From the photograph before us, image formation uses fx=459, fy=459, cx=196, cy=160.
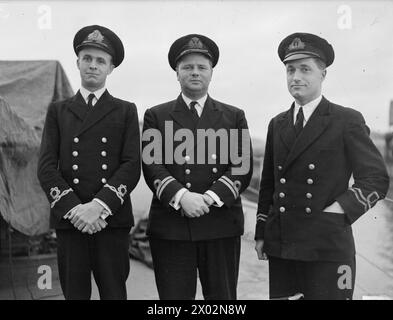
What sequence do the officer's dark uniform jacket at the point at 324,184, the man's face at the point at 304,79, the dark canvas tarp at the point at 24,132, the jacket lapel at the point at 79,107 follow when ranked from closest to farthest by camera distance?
1. the officer's dark uniform jacket at the point at 324,184
2. the man's face at the point at 304,79
3. the jacket lapel at the point at 79,107
4. the dark canvas tarp at the point at 24,132

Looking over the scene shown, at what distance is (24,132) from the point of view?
114 inches

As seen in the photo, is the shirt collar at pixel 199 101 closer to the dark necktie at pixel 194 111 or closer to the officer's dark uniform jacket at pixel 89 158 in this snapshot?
the dark necktie at pixel 194 111

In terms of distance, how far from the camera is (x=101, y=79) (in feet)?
6.95

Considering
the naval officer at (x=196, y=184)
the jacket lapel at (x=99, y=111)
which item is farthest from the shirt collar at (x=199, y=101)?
the jacket lapel at (x=99, y=111)

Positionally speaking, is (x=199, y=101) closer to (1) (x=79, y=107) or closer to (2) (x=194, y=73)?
(2) (x=194, y=73)

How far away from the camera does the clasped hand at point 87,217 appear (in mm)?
1959

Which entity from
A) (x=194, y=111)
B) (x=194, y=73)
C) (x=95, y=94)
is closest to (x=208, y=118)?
(x=194, y=111)

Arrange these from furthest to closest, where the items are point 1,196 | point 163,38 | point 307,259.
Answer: point 1,196 < point 163,38 < point 307,259

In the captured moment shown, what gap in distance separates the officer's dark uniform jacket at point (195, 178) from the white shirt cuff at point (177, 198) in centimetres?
1

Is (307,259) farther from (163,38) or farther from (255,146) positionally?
(163,38)
